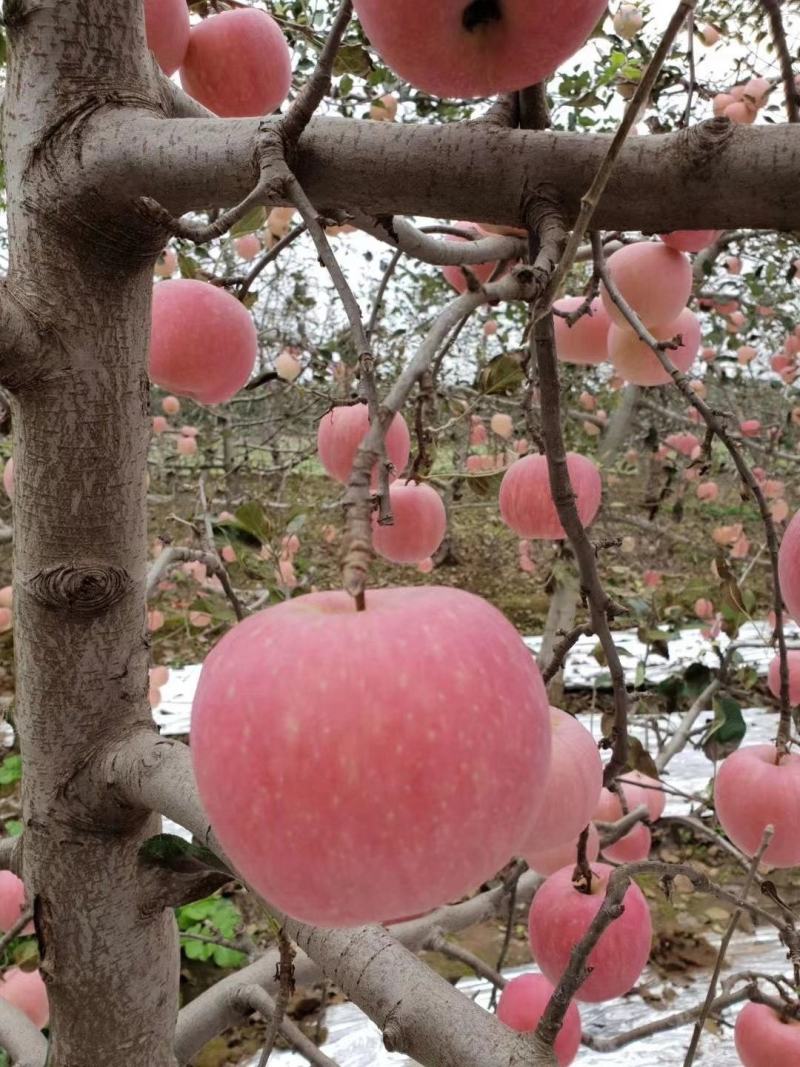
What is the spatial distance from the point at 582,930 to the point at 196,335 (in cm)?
83

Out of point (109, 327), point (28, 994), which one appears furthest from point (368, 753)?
point (28, 994)

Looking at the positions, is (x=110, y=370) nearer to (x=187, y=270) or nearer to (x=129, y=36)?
(x=129, y=36)

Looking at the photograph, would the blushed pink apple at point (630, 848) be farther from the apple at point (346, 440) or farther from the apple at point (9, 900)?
the apple at point (9, 900)

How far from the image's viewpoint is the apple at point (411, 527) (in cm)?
117

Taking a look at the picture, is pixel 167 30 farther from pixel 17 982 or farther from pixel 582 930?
pixel 17 982

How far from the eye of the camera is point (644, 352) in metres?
1.18

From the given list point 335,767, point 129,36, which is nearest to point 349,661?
point 335,767

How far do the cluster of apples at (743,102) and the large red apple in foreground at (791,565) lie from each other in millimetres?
1045

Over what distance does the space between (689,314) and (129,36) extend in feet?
3.19

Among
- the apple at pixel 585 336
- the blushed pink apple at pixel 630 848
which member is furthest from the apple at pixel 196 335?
the blushed pink apple at pixel 630 848

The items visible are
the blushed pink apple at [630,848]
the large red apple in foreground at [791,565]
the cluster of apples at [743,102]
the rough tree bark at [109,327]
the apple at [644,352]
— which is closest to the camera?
the rough tree bark at [109,327]

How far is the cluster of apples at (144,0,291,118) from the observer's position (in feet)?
Answer: 3.00

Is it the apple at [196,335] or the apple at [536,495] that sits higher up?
the apple at [196,335]

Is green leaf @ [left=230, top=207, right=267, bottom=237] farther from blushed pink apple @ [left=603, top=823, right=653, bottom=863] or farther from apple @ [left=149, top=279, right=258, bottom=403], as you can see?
blushed pink apple @ [left=603, top=823, right=653, bottom=863]
